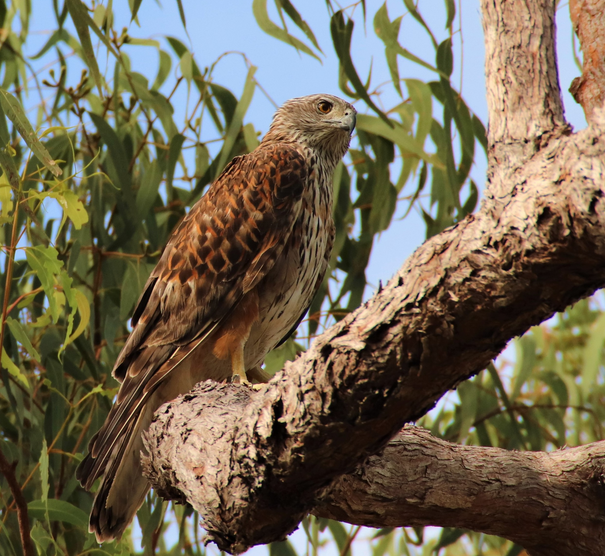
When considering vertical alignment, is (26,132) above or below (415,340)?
above

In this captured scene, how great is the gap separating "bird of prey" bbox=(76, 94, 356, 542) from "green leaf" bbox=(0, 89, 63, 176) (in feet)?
2.65

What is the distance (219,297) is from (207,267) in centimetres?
14

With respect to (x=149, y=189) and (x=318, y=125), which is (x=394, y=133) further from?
(x=149, y=189)

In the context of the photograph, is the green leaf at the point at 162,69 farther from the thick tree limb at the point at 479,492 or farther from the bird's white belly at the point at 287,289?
the thick tree limb at the point at 479,492

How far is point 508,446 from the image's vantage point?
402 centimetres

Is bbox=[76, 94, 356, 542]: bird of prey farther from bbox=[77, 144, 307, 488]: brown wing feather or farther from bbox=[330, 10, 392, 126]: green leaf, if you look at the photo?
bbox=[330, 10, 392, 126]: green leaf

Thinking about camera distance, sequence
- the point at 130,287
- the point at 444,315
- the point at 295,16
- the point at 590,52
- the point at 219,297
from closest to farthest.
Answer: the point at 444,315
the point at 590,52
the point at 219,297
the point at 295,16
the point at 130,287

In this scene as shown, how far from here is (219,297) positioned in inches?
102

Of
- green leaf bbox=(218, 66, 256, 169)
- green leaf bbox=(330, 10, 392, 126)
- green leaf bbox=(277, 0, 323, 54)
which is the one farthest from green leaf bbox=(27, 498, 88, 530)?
green leaf bbox=(277, 0, 323, 54)

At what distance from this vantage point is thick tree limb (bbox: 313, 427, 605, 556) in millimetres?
2166

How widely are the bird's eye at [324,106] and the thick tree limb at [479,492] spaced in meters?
1.74

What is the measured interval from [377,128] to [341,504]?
6.42 feet

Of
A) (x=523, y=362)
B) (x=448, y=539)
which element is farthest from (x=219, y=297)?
(x=523, y=362)

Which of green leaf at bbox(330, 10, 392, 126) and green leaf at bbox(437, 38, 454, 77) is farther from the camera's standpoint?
green leaf at bbox(437, 38, 454, 77)
